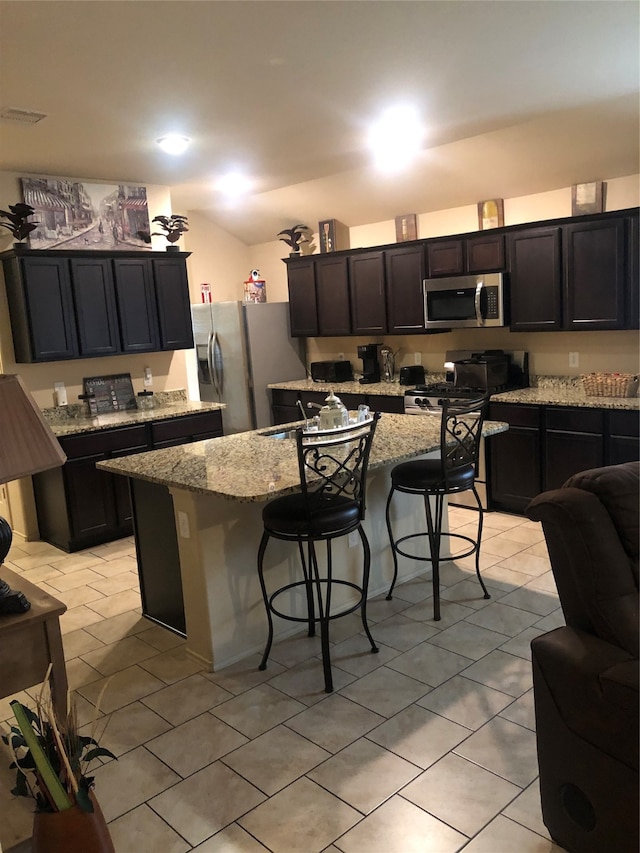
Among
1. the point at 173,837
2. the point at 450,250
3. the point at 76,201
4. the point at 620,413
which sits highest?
the point at 76,201

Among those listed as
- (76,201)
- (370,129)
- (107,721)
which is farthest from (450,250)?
(107,721)

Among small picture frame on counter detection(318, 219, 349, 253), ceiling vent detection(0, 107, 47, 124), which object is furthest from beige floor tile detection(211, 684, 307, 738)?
small picture frame on counter detection(318, 219, 349, 253)

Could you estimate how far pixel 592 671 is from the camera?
1778mm

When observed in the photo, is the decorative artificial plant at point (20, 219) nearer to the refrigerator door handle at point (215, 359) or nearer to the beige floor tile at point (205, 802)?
the refrigerator door handle at point (215, 359)

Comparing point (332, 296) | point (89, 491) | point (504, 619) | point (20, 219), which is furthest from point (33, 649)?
point (332, 296)

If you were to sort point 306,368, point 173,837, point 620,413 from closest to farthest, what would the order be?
1. point 173,837
2. point 620,413
3. point 306,368

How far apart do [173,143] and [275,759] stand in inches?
138

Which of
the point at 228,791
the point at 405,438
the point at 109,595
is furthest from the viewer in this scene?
the point at 109,595

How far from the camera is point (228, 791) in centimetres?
230

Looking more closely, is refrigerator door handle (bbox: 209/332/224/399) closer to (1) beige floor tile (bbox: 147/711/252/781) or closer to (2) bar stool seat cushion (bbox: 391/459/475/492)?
(2) bar stool seat cushion (bbox: 391/459/475/492)

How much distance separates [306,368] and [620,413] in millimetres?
3580

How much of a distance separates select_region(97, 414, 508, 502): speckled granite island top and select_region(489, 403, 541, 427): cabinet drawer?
1.09m

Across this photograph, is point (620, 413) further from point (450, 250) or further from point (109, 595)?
point (109, 595)

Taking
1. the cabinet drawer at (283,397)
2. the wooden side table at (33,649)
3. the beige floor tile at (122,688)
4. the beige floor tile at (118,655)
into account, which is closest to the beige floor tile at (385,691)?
the beige floor tile at (122,688)
